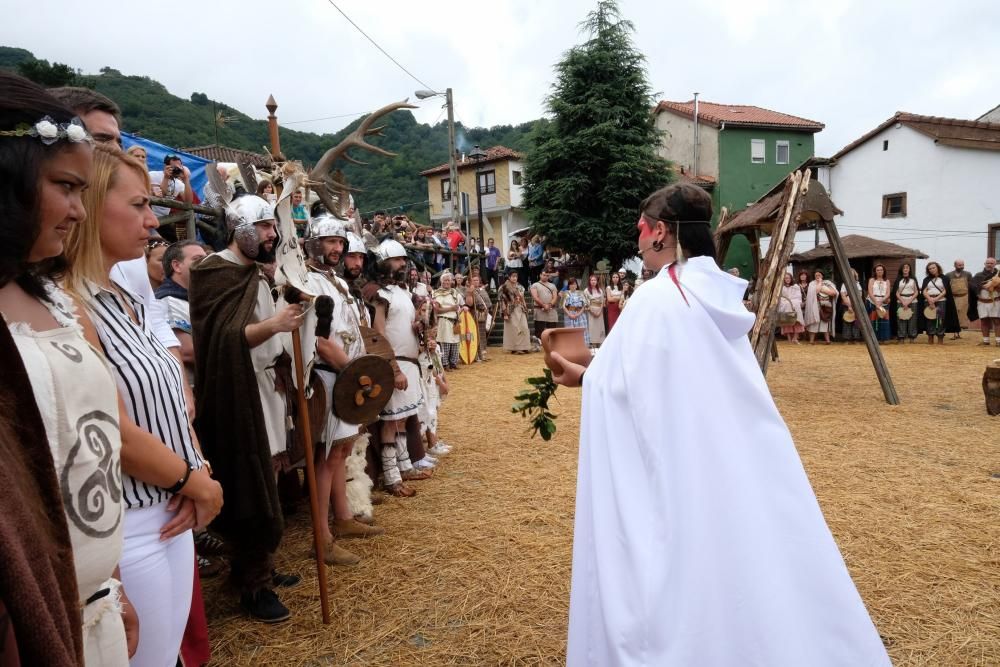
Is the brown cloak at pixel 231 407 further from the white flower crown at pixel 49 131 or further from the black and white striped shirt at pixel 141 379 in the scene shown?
the white flower crown at pixel 49 131

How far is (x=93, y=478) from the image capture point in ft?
3.48

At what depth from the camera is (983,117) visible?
28.5 metres

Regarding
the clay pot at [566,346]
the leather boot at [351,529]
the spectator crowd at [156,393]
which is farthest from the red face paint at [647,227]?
the leather boot at [351,529]

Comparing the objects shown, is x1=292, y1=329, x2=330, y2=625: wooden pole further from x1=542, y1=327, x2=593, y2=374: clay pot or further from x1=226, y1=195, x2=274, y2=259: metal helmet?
x1=542, y1=327, x2=593, y2=374: clay pot

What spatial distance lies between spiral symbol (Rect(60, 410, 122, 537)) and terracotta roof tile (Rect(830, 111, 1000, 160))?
30345 millimetres

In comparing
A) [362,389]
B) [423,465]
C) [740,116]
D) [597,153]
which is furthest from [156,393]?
[740,116]

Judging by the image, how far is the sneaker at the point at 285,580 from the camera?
3.55m

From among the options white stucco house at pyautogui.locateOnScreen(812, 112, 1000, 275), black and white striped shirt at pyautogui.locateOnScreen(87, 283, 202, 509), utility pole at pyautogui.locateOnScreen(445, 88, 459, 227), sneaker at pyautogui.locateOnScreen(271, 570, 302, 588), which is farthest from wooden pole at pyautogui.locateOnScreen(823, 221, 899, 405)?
white stucco house at pyautogui.locateOnScreen(812, 112, 1000, 275)

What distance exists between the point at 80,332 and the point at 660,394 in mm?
1546

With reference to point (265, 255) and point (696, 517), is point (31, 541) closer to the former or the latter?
point (696, 517)

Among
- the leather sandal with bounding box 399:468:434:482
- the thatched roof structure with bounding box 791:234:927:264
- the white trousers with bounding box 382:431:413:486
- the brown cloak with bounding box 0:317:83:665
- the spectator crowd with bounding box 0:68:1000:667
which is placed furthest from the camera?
the thatched roof structure with bounding box 791:234:927:264

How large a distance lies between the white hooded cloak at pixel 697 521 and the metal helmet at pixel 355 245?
2969 mm

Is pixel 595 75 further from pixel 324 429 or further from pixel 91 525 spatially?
pixel 91 525

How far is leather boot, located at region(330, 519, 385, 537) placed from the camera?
4176mm
